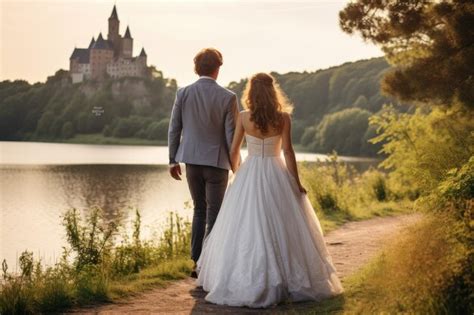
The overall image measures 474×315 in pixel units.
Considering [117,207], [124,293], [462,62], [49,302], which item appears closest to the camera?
[49,302]

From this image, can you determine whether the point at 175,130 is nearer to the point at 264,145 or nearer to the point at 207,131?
the point at 207,131

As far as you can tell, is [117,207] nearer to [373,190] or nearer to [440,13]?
[373,190]

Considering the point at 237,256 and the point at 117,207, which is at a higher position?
the point at 237,256

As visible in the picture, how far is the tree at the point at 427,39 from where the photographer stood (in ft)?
32.3

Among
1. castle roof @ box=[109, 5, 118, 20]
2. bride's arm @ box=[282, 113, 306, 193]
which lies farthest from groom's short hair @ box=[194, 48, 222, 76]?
castle roof @ box=[109, 5, 118, 20]

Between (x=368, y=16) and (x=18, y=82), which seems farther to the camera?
(x=18, y=82)

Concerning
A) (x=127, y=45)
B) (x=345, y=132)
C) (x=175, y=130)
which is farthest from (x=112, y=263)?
(x=127, y=45)

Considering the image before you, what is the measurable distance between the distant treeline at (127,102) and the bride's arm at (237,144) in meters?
79.4

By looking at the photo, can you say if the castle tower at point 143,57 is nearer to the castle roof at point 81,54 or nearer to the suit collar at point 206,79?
the castle roof at point 81,54

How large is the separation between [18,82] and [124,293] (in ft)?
355

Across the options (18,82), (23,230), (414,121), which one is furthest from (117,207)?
(18,82)

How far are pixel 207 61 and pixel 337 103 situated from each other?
107911mm

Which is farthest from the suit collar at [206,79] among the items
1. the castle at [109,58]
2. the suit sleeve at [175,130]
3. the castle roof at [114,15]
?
the castle roof at [114,15]

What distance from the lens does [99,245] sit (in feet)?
24.8
